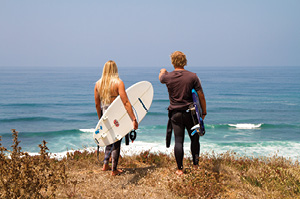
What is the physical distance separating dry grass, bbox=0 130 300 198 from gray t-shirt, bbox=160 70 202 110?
4.09 ft

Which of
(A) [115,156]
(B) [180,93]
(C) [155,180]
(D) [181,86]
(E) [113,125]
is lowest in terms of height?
(C) [155,180]

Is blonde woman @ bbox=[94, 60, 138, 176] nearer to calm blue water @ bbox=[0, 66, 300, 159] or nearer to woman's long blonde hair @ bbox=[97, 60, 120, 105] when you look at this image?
woman's long blonde hair @ bbox=[97, 60, 120, 105]

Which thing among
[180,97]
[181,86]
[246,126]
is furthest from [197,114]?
[246,126]

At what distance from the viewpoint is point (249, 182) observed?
5812 mm

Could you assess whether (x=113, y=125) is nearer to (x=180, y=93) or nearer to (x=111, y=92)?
(x=111, y=92)

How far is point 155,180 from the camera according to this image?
6.00m

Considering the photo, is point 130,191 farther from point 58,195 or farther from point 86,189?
point 58,195

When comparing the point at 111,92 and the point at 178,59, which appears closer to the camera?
the point at 178,59

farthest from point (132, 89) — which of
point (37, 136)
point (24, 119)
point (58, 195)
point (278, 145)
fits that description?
point (24, 119)

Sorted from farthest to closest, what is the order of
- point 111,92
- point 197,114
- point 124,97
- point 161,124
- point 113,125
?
1. point 161,124
2. point 113,125
3. point 111,92
4. point 124,97
5. point 197,114

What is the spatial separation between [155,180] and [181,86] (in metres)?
1.98

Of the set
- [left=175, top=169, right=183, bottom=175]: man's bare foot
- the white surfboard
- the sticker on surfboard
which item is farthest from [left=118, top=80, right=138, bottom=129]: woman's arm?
[left=175, top=169, right=183, bottom=175]: man's bare foot

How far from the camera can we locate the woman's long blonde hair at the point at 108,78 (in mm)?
5828

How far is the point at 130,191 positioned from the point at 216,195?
153cm
